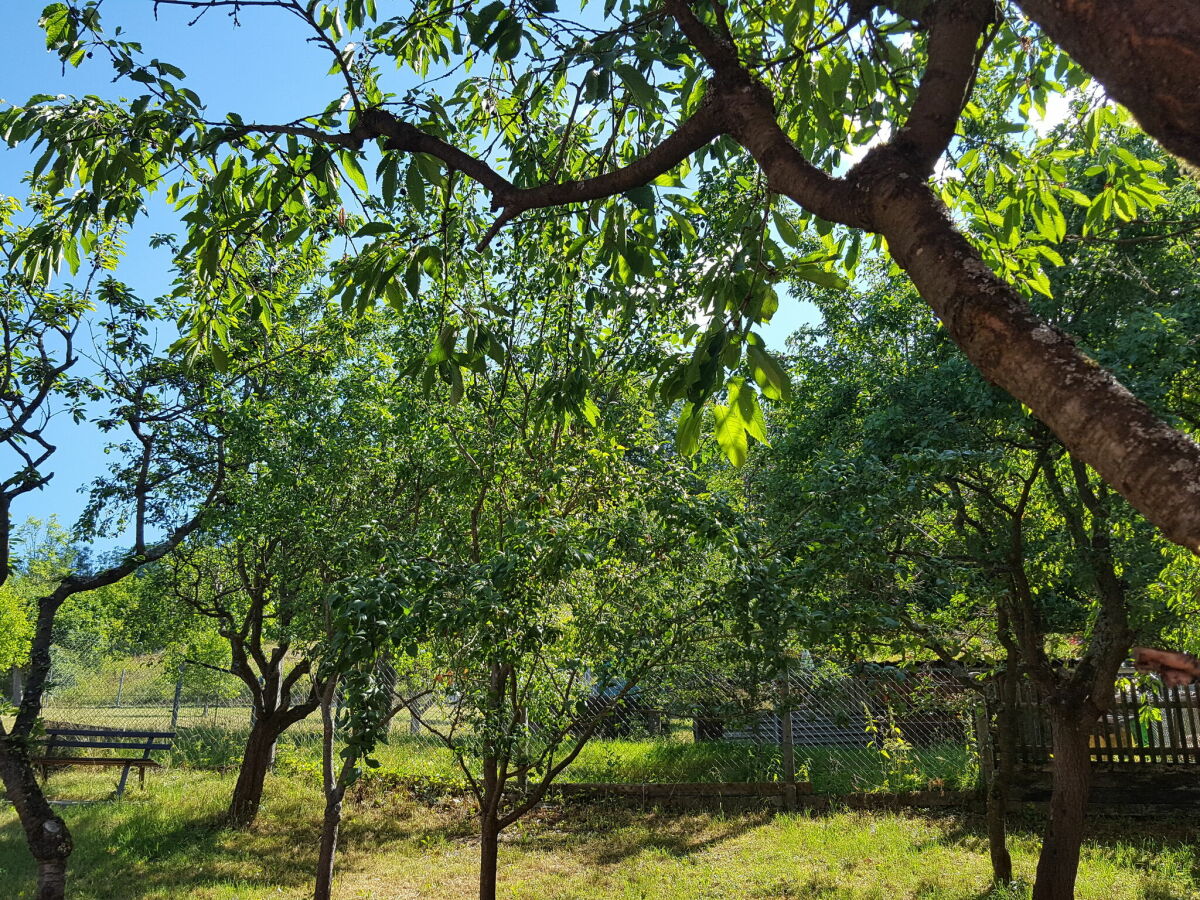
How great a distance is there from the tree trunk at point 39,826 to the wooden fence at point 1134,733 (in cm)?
831

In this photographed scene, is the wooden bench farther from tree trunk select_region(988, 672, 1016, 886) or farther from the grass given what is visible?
tree trunk select_region(988, 672, 1016, 886)

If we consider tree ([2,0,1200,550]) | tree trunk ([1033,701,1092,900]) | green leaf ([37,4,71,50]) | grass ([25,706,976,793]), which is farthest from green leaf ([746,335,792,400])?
grass ([25,706,976,793])

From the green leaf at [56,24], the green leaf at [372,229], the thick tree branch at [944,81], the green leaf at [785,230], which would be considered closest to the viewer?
the thick tree branch at [944,81]

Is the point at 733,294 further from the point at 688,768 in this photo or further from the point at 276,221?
the point at 688,768

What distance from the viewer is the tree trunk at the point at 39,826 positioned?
575cm

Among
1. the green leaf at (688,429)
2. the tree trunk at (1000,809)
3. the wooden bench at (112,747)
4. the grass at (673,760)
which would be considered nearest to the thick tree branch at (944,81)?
the green leaf at (688,429)

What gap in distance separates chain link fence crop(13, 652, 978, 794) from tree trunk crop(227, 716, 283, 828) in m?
1.50

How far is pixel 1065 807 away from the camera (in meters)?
5.61

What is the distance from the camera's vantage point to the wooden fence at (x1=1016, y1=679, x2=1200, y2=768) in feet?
26.9

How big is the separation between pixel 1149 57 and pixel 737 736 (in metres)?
11.7

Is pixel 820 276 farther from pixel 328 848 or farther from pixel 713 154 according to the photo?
pixel 328 848

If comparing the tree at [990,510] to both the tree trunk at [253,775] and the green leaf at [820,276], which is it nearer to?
the green leaf at [820,276]

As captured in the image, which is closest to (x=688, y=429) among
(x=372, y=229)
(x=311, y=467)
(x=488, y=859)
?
(x=372, y=229)

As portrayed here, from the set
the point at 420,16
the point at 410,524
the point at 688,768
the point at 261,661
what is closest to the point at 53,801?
the point at 261,661
